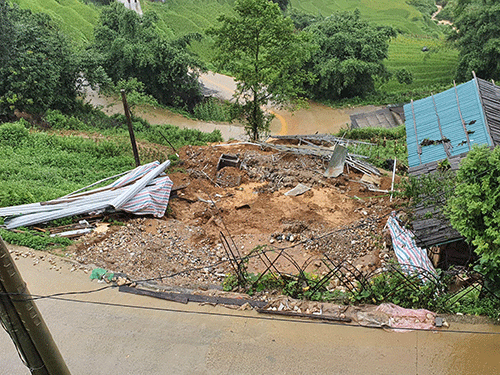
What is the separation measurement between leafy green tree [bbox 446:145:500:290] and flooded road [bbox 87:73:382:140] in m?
17.2

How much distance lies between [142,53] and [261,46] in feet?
34.3

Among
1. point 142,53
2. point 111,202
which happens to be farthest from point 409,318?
point 142,53

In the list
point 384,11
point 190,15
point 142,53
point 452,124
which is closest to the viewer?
point 452,124

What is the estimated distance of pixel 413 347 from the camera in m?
6.80

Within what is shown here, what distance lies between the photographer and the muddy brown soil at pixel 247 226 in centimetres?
939

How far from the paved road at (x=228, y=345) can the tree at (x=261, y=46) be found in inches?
453

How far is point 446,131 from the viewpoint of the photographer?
38.1 feet

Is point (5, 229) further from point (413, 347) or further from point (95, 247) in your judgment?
point (413, 347)

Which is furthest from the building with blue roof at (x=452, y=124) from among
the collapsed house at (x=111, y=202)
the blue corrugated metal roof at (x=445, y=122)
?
the collapsed house at (x=111, y=202)

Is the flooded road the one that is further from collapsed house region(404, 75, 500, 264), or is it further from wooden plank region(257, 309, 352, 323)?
wooden plank region(257, 309, 352, 323)

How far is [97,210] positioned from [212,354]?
5.38 metres

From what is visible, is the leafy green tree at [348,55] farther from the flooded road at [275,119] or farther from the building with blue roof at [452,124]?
the building with blue roof at [452,124]

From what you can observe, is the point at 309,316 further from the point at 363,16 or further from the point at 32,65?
the point at 363,16

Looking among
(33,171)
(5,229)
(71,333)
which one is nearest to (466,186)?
(71,333)
